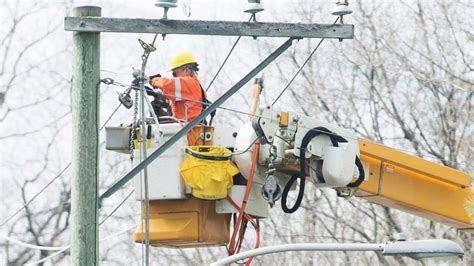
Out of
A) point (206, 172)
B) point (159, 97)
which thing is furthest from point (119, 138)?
point (206, 172)

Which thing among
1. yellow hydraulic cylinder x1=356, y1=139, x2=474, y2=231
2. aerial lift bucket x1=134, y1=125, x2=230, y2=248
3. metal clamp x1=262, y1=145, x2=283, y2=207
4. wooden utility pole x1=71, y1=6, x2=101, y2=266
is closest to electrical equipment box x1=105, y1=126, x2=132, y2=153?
aerial lift bucket x1=134, y1=125, x2=230, y2=248

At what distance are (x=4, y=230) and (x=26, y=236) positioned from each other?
53 cm

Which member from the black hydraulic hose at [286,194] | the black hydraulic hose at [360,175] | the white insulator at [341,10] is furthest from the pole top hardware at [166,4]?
the black hydraulic hose at [360,175]

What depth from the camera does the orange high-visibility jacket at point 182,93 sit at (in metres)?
16.7

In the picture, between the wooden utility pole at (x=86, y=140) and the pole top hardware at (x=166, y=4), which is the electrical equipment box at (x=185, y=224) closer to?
the wooden utility pole at (x=86, y=140)

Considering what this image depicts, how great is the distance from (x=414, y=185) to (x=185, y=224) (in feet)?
9.06

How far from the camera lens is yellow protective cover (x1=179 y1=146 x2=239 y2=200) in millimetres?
16141

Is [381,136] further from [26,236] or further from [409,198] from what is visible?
[409,198]

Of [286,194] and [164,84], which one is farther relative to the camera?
[164,84]

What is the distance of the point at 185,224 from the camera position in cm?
1627

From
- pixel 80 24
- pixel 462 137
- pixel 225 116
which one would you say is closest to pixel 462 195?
pixel 80 24

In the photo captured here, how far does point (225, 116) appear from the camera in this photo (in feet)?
120

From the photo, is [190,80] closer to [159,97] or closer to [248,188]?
[159,97]

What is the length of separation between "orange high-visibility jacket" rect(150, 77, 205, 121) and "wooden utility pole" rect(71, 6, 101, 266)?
1.61 m
